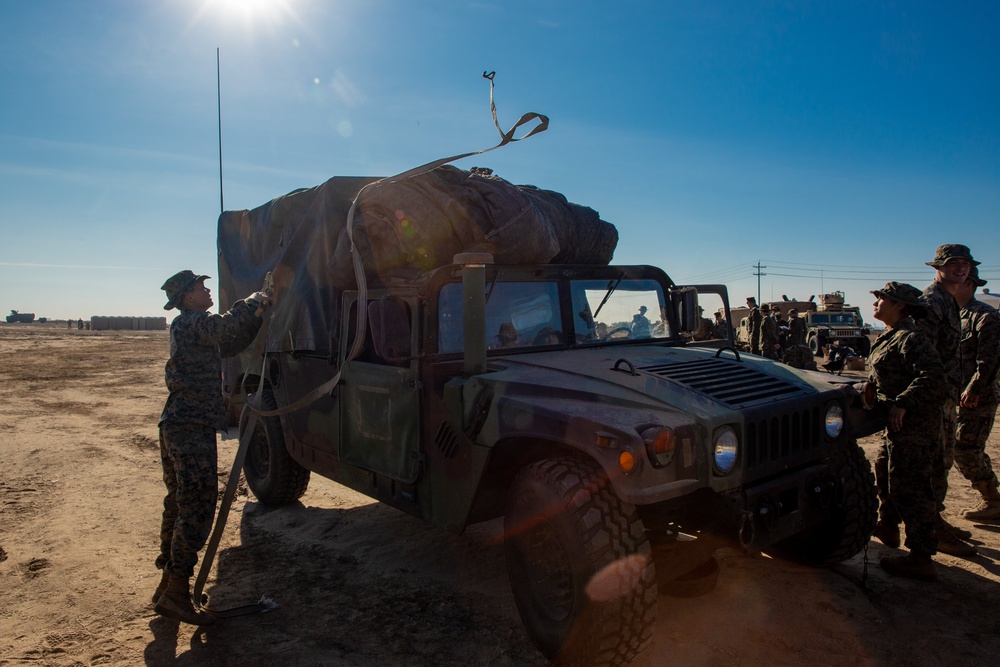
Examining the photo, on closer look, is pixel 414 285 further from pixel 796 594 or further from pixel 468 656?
pixel 796 594

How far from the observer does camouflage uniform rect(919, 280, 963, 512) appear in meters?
4.25

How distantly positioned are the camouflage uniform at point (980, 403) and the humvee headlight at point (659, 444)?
353cm

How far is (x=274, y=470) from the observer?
5.34 metres

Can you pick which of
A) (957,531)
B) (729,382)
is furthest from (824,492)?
(957,531)

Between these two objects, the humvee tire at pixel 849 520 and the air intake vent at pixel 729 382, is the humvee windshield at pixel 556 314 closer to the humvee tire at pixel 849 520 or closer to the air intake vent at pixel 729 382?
the air intake vent at pixel 729 382

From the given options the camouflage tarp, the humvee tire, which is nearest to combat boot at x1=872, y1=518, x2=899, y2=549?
the humvee tire

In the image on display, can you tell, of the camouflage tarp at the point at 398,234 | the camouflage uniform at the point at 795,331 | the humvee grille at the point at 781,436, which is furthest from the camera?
the camouflage uniform at the point at 795,331

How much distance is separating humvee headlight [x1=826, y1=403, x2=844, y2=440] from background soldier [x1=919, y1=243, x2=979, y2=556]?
97 cm

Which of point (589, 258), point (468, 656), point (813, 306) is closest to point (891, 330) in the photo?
point (589, 258)

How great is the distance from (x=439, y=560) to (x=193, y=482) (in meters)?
1.55

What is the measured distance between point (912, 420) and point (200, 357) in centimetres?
401

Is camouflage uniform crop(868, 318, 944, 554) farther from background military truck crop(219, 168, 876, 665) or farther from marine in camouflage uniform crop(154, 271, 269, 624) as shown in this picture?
marine in camouflage uniform crop(154, 271, 269, 624)

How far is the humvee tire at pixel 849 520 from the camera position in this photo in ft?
11.8

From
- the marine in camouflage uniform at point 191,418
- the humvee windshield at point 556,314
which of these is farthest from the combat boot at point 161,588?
the humvee windshield at point 556,314
